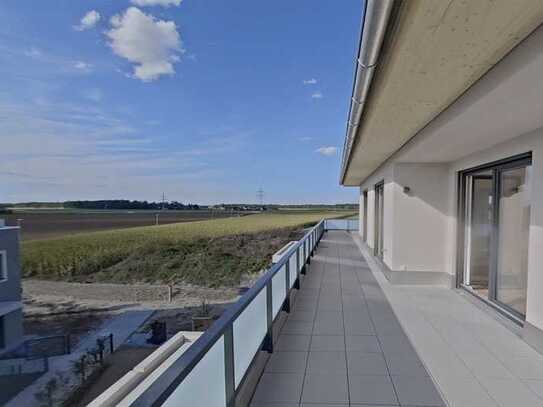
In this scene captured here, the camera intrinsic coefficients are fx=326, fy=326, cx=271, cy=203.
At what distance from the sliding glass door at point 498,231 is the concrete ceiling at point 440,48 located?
1.80 m

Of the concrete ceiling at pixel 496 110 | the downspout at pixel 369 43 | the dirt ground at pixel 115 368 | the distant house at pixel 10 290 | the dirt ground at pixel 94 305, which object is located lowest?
the dirt ground at pixel 94 305

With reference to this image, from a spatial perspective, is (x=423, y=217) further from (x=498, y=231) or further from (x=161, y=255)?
(x=161, y=255)

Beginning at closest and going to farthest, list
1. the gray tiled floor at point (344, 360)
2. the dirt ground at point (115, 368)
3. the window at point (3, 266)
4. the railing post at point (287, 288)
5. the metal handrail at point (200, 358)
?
the metal handrail at point (200, 358) → the gray tiled floor at point (344, 360) → the railing post at point (287, 288) → the dirt ground at point (115, 368) → the window at point (3, 266)

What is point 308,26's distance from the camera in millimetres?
8797

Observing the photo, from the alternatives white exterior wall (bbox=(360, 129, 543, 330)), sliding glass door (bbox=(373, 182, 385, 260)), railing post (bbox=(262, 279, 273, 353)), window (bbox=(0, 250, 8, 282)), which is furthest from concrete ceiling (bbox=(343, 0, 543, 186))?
A: window (bbox=(0, 250, 8, 282))

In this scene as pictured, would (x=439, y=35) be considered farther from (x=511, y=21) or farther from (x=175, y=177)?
(x=175, y=177)

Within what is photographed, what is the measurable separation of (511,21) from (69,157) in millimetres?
30549

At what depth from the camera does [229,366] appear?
77.9 inches

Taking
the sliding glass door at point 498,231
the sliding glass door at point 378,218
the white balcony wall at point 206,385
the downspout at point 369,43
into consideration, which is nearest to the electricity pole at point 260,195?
the sliding glass door at point 378,218

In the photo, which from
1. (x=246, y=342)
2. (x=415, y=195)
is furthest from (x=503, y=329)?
(x=246, y=342)

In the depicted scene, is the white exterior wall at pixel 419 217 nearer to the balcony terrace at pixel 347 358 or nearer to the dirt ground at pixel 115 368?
the balcony terrace at pixel 347 358

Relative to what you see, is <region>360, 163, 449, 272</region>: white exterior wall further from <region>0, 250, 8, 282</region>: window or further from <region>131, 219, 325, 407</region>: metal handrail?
<region>0, 250, 8, 282</region>: window

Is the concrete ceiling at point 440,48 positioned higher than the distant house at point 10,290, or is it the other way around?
the concrete ceiling at point 440,48

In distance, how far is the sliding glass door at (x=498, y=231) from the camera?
3.96 meters
